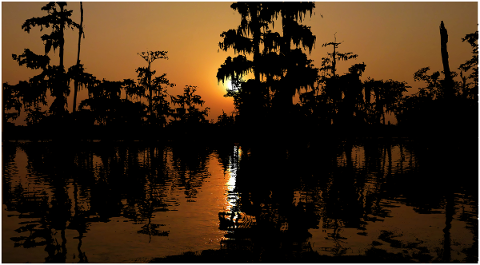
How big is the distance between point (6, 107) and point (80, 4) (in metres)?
15.6

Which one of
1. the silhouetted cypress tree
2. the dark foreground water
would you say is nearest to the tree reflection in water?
the dark foreground water

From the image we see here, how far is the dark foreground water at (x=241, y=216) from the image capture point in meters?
7.65

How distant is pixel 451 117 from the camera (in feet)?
97.9

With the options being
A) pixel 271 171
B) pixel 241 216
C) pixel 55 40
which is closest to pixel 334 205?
pixel 241 216

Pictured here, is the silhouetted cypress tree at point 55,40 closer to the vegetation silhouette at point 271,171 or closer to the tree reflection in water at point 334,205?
the vegetation silhouette at point 271,171

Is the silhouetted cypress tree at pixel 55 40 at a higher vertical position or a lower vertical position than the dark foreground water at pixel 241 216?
higher

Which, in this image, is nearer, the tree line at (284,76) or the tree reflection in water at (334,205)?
the tree reflection in water at (334,205)

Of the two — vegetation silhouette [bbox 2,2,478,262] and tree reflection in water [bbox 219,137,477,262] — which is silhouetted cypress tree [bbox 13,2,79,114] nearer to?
vegetation silhouette [bbox 2,2,478,262]

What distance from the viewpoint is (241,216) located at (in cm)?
1053

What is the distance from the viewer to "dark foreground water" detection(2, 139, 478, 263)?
7.65 m

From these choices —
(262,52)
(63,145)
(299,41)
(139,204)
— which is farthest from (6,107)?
(139,204)

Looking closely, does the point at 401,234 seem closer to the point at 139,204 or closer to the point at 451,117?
the point at 139,204

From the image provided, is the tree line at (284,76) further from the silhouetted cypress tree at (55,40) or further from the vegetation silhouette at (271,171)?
the silhouetted cypress tree at (55,40)

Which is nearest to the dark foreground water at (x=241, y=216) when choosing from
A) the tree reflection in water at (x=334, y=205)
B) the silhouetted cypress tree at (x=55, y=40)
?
the tree reflection in water at (x=334, y=205)
